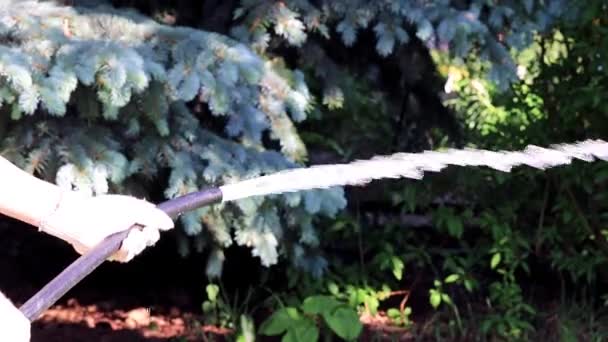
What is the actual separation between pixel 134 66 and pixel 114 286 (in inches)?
81.1

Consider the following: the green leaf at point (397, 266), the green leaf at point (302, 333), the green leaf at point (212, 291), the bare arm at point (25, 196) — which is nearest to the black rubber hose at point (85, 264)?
the bare arm at point (25, 196)

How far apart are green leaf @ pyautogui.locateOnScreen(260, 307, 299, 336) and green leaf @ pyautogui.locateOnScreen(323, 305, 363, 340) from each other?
141 mm

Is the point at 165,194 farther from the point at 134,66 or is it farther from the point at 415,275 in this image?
the point at 415,275

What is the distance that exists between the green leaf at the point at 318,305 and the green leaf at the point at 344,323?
3cm

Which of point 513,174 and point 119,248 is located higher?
point 119,248

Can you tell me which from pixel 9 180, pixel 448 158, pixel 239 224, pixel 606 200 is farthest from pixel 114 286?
pixel 448 158

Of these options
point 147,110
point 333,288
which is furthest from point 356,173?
point 333,288

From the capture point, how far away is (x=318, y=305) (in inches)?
160

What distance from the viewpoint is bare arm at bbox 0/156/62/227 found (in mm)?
1692

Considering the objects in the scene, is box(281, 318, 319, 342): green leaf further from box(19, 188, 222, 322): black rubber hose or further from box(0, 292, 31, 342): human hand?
box(0, 292, 31, 342): human hand

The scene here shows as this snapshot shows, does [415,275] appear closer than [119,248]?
No

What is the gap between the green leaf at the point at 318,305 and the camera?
4.04 m

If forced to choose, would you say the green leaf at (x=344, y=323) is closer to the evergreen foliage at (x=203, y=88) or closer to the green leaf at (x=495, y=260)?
the evergreen foliage at (x=203, y=88)

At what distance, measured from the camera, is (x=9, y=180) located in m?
1.69
